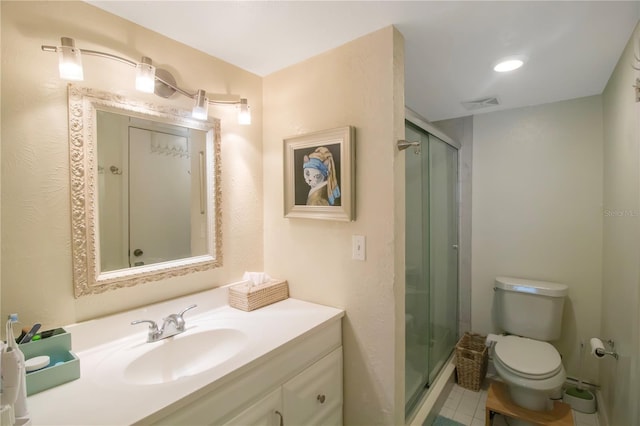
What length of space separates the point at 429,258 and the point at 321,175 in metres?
1.12

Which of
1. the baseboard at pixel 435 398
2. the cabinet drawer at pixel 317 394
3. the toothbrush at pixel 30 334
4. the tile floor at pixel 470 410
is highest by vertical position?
the toothbrush at pixel 30 334

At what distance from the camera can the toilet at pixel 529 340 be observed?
1797mm

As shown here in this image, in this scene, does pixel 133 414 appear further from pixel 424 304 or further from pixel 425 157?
pixel 425 157

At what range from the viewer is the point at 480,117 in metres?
2.56

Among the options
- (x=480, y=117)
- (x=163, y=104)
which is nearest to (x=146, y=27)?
(x=163, y=104)

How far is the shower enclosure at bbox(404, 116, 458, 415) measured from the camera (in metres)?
1.88

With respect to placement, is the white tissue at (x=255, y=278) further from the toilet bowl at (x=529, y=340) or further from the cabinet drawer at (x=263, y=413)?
the toilet bowl at (x=529, y=340)

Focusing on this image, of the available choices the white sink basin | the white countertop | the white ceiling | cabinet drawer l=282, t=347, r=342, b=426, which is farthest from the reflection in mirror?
cabinet drawer l=282, t=347, r=342, b=426

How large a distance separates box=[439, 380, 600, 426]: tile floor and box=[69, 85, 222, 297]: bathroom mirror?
73.5 inches

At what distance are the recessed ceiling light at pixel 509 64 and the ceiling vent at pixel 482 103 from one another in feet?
1.60

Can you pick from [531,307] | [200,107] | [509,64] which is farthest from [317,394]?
[509,64]

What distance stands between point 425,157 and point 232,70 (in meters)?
1.34

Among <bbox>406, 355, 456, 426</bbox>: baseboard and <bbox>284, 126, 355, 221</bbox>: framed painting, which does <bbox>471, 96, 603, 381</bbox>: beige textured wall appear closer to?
<bbox>406, 355, 456, 426</bbox>: baseboard

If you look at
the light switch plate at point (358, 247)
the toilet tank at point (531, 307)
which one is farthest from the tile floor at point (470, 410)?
the light switch plate at point (358, 247)
